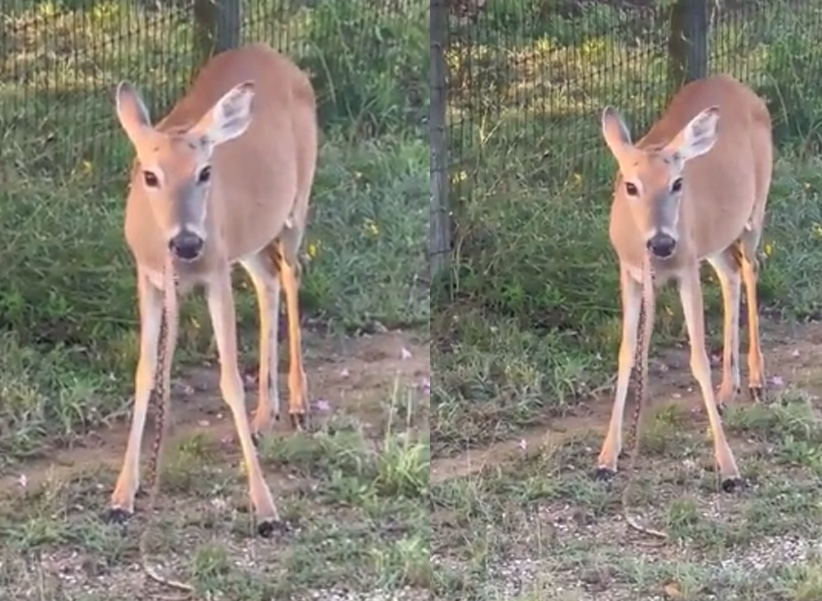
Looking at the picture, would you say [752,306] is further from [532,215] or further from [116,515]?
[116,515]

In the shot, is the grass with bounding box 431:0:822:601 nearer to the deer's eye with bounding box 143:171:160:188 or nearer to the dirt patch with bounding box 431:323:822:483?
the dirt patch with bounding box 431:323:822:483

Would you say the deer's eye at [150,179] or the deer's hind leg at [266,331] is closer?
the deer's eye at [150,179]

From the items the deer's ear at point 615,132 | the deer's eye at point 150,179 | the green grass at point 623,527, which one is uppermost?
the deer's ear at point 615,132

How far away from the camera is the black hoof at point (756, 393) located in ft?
10.4

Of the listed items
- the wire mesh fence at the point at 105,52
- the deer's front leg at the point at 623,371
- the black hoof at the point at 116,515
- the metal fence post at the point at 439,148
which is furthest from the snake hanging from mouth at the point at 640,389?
the black hoof at the point at 116,515

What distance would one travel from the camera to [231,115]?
9.45 ft

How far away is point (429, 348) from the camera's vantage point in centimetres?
301

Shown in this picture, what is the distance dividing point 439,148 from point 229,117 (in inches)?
16.9

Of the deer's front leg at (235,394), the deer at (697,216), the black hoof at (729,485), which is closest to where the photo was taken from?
the deer's front leg at (235,394)

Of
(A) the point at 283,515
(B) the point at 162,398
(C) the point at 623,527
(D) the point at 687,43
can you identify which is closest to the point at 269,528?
(A) the point at 283,515

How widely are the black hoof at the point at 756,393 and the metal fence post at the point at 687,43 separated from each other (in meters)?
0.64

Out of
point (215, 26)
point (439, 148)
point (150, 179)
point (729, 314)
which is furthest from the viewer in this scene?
point (729, 314)

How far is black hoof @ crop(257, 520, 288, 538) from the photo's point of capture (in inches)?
115

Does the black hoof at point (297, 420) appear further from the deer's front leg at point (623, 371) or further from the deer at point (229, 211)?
the deer's front leg at point (623, 371)
